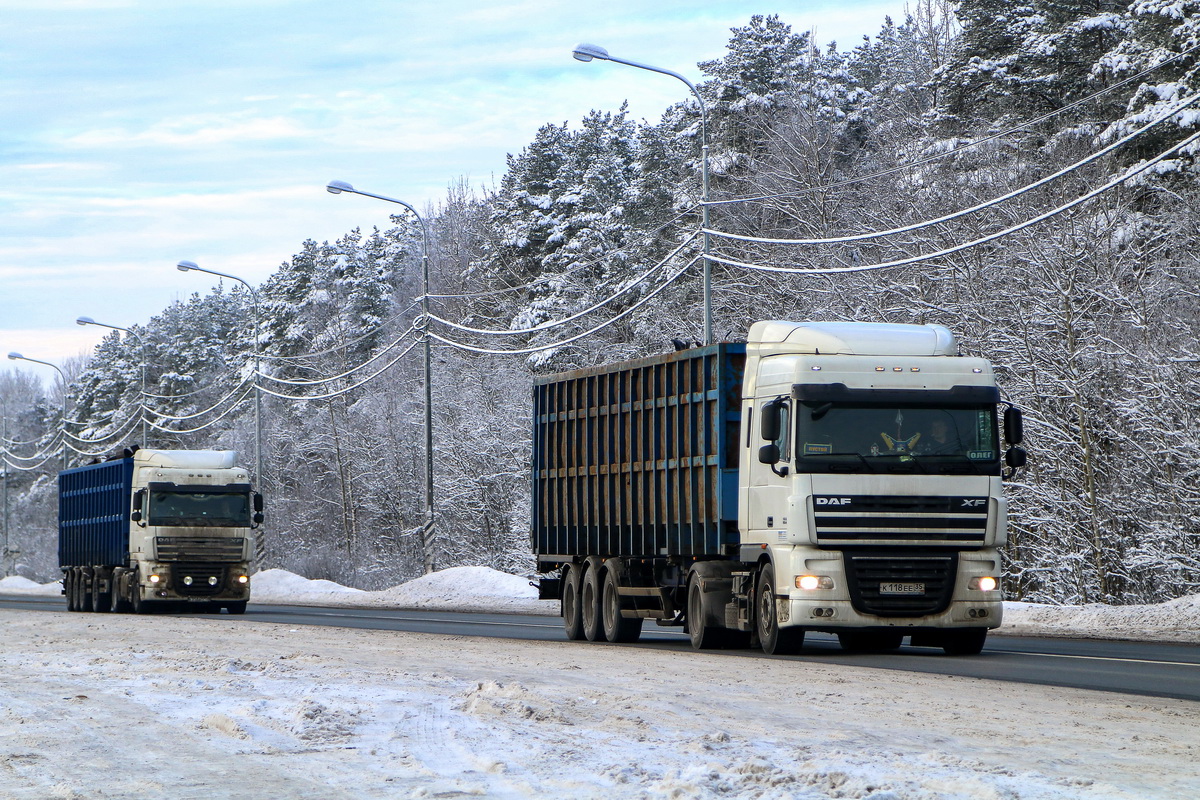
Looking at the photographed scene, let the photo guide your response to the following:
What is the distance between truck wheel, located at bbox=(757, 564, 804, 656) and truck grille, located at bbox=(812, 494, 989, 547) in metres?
0.94

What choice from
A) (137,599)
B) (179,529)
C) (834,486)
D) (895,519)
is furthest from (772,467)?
(137,599)

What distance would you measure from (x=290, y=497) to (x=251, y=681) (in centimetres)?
6392

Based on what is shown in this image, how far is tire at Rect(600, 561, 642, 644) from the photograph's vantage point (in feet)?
70.6

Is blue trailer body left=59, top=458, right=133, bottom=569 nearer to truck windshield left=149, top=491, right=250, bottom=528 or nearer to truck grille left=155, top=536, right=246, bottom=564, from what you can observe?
truck windshield left=149, top=491, right=250, bottom=528

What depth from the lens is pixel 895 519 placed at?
17.1m

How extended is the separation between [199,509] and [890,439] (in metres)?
22.7

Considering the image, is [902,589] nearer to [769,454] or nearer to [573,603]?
[769,454]

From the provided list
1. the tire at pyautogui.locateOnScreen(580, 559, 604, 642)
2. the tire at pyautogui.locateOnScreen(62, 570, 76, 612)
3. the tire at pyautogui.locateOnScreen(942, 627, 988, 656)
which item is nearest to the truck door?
the tire at pyautogui.locateOnScreen(942, 627, 988, 656)

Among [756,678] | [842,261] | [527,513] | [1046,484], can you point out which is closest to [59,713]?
[756,678]

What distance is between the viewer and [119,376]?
Result: 11406 cm

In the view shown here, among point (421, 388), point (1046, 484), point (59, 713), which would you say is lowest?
point (59, 713)

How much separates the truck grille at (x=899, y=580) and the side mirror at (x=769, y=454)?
123 centimetres

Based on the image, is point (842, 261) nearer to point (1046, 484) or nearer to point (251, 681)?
point (1046, 484)

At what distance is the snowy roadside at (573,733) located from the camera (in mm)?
8356
